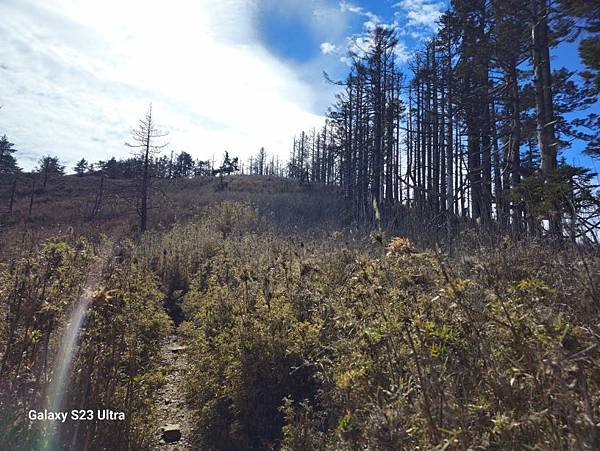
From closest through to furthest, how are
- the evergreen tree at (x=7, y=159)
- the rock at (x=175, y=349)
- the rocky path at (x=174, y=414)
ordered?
the rocky path at (x=174, y=414), the rock at (x=175, y=349), the evergreen tree at (x=7, y=159)

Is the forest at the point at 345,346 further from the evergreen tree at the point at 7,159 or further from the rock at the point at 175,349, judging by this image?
the evergreen tree at the point at 7,159

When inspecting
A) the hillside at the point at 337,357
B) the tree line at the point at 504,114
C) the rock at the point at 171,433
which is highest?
the tree line at the point at 504,114

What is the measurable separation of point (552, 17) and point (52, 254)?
36.4 ft

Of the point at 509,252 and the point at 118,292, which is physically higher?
the point at 509,252

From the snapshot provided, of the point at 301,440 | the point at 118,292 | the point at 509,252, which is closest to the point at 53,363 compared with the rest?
the point at 118,292

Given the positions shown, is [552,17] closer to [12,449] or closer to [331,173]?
[12,449]

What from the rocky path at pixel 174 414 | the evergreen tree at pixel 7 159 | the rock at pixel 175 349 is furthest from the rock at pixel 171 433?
the evergreen tree at pixel 7 159

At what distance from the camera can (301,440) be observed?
8.39 feet

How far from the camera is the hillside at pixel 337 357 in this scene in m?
1.57

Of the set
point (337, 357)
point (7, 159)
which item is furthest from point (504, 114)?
point (7, 159)

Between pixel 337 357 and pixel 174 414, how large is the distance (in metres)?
2.12

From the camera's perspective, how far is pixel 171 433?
3457mm

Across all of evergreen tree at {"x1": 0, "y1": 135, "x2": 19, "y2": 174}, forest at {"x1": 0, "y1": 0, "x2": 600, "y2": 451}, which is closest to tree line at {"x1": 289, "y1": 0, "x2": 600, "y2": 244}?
forest at {"x1": 0, "y1": 0, "x2": 600, "y2": 451}

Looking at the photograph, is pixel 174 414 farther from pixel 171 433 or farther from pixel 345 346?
pixel 345 346
